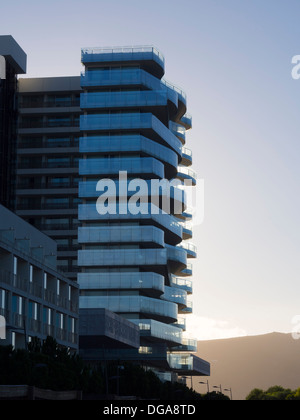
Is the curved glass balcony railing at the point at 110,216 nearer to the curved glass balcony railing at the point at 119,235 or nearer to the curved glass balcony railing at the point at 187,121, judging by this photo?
the curved glass balcony railing at the point at 119,235

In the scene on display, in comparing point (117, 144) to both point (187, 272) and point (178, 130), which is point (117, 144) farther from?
point (187, 272)

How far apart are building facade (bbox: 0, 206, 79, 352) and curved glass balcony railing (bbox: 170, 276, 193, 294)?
66266mm

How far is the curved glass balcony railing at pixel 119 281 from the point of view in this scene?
133250 millimetres

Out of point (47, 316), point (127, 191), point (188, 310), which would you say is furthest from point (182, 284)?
point (47, 316)

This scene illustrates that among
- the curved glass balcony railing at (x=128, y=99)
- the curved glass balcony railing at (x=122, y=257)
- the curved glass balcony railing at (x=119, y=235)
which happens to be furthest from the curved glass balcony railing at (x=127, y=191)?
the curved glass balcony railing at (x=128, y=99)

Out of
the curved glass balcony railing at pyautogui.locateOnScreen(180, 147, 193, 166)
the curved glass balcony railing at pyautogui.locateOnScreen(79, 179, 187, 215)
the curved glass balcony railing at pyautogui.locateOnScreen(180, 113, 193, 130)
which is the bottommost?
the curved glass balcony railing at pyautogui.locateOnScreen(79, 179, 187, 215)

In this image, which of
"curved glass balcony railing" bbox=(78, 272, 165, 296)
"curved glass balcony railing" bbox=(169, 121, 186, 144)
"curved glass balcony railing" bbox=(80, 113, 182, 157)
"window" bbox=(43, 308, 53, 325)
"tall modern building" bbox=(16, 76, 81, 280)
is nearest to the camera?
"window" bbox=(43, 308, 53, 325)

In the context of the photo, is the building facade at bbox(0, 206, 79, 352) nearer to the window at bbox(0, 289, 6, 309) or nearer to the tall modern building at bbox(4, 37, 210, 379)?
the window at bbox(0, 289, 6, 309)

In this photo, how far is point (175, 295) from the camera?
148750mm

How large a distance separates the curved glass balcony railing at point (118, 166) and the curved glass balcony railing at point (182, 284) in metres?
29.9

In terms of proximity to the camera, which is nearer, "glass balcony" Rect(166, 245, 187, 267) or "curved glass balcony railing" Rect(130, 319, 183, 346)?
"curved glass balcony railing" Rect(130, 319, 183, 346)

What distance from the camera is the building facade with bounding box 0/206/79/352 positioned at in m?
71.4

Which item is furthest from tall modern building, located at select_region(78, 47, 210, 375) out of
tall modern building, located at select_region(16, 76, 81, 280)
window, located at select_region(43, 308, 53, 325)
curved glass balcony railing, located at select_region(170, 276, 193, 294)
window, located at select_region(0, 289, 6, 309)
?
window, located at select_region(0, 289, 6, 309)
